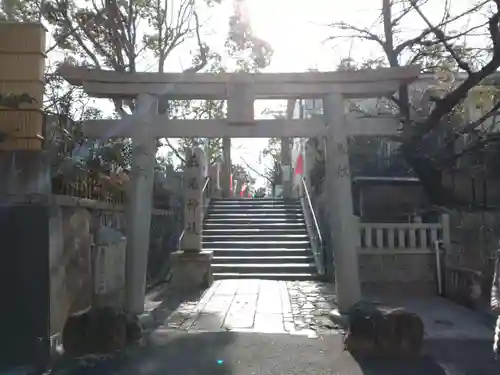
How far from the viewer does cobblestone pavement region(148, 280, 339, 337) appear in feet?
27.5

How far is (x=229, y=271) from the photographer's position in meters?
15.1

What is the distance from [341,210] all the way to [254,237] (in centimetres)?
910

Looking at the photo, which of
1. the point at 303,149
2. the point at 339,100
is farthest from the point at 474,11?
the point at 303,149

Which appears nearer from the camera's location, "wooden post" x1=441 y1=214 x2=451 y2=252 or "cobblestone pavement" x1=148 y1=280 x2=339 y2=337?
"cobblestone pavement" x1=148 y1=280 x2=339 y2=337

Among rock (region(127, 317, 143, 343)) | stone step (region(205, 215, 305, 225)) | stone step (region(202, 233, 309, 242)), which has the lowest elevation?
rock (region(127, 317, 143, 343))

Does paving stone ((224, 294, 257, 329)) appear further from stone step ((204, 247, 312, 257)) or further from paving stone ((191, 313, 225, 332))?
stone step ((204, 247, 312, 257))

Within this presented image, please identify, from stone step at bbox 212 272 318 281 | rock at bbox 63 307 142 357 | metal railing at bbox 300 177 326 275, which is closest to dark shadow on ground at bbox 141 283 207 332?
rock at bbox 63 307 142 357

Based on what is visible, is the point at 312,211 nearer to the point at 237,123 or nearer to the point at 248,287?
the point at 248,287

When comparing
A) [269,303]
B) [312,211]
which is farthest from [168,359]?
[312,211]

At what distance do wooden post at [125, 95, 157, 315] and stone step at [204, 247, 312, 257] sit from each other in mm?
7800

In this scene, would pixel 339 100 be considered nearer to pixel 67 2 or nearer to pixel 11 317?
pixel 11 317

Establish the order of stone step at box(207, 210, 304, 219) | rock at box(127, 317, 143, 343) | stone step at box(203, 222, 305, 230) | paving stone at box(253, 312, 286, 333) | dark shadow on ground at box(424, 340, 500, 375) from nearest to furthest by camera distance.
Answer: dark shadow on ground at box(424, 340, 500, 375), rock at box(127, 317, 143, 343), paving stone at box(253, 312, 286, 333), stone step at box(203, 222, 305, 230), stone step at box(207, 210, 304, 219)

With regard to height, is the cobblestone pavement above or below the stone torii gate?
below

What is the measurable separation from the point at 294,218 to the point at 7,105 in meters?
14.1
